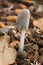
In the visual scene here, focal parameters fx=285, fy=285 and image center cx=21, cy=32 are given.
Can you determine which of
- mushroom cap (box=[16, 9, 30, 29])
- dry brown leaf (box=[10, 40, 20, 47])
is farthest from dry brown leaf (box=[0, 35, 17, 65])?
mushroom cap (box=[16, 9, 30, 29])

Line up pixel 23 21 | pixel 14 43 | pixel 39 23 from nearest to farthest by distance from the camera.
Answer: pixel 23 21
pixel 14 43
pixel 39 23

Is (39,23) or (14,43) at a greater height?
(39,23)

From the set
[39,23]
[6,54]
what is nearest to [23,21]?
[6,54]

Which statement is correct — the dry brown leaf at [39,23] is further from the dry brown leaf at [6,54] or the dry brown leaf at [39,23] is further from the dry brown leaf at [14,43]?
the dry brown leaf at [6,54]

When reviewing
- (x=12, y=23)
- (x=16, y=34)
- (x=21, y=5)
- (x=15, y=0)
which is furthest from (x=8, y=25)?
(x=15, y=0)

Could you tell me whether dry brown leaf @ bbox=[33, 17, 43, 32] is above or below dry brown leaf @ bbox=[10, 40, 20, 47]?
above

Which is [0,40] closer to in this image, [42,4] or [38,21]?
[38,21]

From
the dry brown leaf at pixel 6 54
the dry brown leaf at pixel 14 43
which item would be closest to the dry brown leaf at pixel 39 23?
the dry brown leaf at pixel 14 43

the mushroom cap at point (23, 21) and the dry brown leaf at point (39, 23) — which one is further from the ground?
the dry brown leaf at point (39, 23)

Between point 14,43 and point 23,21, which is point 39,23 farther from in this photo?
point 23,21

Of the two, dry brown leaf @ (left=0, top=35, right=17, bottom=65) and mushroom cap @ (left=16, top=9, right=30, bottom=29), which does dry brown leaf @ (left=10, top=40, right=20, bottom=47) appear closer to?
dry brown leaf @ (left=0, top=35, right=17, bottom=65)

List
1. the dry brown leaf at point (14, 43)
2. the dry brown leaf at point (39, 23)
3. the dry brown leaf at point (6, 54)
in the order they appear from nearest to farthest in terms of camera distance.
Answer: the dry brown leaf at point (6, 54), the dry brown leaf at point (14, 43), the dry brown leaf at point (39, 23)
